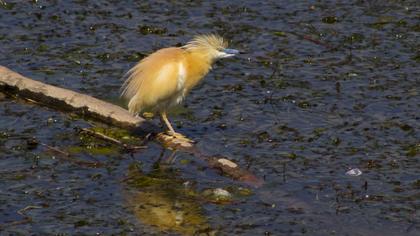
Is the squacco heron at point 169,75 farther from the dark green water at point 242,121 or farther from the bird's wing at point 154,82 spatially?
the dark green water at point 242,121

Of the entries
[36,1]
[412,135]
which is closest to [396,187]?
[412,135]

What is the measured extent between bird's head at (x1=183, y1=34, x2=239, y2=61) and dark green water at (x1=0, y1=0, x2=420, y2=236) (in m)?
0.80

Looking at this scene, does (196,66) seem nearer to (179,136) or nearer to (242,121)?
(179,136)

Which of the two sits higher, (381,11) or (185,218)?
(381,11)

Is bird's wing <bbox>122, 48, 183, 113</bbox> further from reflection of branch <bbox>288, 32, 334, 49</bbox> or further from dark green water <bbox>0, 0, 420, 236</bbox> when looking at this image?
reflection of branch <bbox>288, 32, 334, 49</bbox>

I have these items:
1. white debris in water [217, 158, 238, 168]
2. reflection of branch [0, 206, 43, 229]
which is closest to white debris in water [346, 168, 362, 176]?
white debris in water [217, 158, 238, 168]

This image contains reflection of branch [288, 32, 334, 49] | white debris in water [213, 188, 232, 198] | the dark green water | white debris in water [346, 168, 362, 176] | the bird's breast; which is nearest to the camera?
the dark green water

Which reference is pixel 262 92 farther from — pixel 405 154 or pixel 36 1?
pixel 36 1

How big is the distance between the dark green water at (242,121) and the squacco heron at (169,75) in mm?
434

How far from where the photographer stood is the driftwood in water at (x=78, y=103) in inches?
400

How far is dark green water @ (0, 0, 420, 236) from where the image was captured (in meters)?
8.73

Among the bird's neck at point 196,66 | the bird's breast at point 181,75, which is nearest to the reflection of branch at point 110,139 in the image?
the bird's breast at point 181,75

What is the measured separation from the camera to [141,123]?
10.4m

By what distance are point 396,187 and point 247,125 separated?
211 cm
